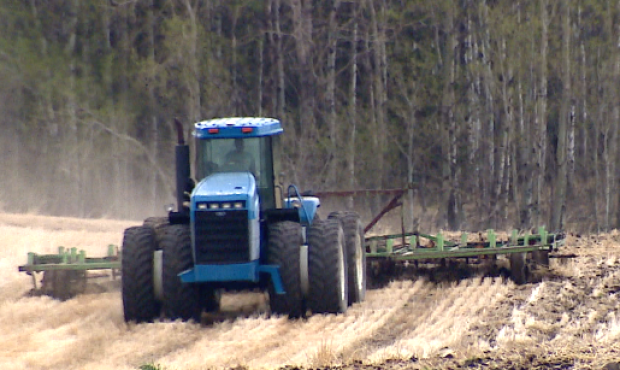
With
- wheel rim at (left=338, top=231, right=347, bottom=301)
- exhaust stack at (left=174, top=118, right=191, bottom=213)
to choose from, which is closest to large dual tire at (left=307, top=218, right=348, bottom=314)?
wheel rim at (left=338, top=231, right=347, bottom=301)

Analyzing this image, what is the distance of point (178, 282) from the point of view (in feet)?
41.2

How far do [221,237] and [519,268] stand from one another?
467 cm

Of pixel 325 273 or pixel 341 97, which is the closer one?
pixel 325 273

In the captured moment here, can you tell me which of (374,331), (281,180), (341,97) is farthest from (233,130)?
(341,97)

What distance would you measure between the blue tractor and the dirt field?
0.33 m

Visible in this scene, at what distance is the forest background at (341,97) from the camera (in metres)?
35.3

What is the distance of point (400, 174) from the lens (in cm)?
4009

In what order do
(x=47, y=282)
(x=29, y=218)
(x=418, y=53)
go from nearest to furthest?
(x=47, y=282) < (x=29, y=218) < (x=418, y=53)

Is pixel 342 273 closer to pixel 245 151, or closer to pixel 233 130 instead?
pixel 245 151

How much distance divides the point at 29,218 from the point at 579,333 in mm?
23389

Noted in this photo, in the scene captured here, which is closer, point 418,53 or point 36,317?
point 36,317

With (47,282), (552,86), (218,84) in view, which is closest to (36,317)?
(47,282)

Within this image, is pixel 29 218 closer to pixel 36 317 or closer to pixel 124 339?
pixel 36 317

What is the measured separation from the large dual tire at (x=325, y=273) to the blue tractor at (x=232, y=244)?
0.01 m
